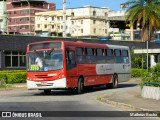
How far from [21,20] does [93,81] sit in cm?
12108

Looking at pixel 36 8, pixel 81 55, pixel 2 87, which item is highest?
pixel 36 8

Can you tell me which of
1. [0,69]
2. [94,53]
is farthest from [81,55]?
[0,69]

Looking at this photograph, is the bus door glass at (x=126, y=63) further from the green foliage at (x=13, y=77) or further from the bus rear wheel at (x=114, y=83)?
the green foliage at (x=13, y=77)

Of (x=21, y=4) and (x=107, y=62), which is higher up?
(x=21, y=4)

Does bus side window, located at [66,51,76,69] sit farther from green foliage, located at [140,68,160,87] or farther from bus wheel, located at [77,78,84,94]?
green foliage, located at [140,68,160,87]

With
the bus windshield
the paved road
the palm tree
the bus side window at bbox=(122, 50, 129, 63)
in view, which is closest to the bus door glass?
the bus side window at bbox=(122, 50, 129, 63)

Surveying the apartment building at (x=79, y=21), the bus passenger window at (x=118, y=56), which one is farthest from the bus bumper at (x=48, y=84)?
the apartment building at (x=79, y=21)

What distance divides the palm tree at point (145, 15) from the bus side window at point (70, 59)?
32996mm

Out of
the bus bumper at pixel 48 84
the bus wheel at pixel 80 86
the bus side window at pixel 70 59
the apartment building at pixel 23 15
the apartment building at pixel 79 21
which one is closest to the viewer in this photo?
the bus bumper at pixel 48 84

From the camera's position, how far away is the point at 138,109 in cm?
1667

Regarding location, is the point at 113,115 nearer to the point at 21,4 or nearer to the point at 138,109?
the point at 138,109

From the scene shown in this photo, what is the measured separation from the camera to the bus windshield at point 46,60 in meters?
25.2

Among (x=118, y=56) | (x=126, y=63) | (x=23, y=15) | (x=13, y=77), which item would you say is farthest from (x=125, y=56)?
(x=23, y=15)

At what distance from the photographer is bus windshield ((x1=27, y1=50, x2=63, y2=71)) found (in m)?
25.2
